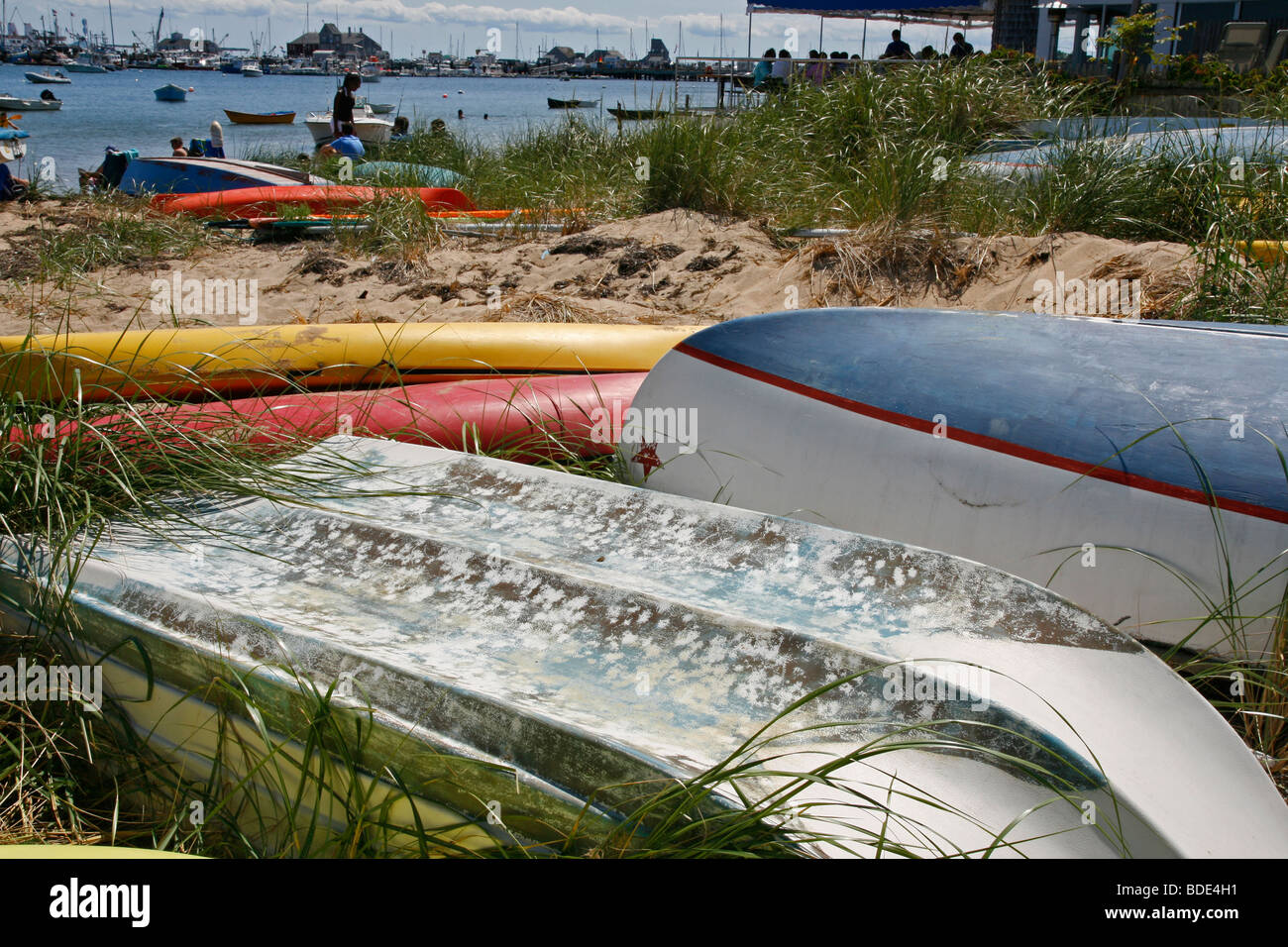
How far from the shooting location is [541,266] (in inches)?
255

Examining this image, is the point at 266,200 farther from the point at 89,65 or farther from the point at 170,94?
the point at 89,65

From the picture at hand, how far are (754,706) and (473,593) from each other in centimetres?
70

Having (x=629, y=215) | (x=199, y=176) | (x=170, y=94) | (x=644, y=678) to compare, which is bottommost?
(x=644, y=678)

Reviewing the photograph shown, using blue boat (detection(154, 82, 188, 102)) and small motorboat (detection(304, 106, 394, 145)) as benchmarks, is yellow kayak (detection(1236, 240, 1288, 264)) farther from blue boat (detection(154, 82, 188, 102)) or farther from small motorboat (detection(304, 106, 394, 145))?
blue boat (detection(154, 82, 188, 102))

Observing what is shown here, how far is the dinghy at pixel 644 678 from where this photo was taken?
148 cm

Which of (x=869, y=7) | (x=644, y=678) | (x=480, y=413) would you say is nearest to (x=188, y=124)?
(x=869, y=7)

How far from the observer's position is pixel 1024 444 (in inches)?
96.7

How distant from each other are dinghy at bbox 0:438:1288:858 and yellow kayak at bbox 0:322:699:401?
1.30 m

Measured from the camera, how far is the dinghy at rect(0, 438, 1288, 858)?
1.48 metres

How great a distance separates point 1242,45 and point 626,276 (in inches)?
397

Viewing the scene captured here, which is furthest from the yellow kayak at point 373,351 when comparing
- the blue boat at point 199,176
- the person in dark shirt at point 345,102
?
the person in dark shirt at point 345,102

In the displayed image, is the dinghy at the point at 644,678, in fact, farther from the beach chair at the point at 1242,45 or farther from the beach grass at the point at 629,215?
the beach chair at the point at 1242,45

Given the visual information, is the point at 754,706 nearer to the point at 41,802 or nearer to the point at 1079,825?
the point at 1079,825

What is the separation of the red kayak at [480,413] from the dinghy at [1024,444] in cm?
38
